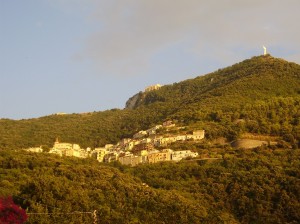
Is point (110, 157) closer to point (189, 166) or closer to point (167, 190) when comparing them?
point (189, 166)

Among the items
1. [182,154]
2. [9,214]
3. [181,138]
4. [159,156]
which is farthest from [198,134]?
[9,214]

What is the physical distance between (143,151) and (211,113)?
1275cm

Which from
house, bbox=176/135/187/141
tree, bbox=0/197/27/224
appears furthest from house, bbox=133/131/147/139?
tree, bbox=0/197/27/224

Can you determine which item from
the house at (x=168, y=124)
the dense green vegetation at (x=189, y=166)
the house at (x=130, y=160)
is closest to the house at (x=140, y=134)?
the house at (x=168, y=124)

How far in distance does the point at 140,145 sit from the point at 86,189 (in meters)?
39.8

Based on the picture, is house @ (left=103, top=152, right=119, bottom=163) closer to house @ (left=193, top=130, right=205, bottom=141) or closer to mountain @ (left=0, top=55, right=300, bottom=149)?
house @ (left=193, top=130, right=205, bottom=141)

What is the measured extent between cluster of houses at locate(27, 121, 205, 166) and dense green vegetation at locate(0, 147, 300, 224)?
225 inches

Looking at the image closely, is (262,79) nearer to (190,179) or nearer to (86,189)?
(190,179)

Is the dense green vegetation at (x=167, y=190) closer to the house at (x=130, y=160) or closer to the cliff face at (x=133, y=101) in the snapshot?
the house at (x=130, y=160)

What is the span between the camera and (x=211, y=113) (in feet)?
235

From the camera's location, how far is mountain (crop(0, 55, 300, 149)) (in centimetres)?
6544

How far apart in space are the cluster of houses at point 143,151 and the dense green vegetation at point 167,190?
5.71 m

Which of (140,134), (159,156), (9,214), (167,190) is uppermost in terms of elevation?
(140,134)

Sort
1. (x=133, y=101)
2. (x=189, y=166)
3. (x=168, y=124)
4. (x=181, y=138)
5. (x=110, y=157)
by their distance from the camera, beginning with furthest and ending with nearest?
(x=133, y=101) < (x=168, y=124) < (x=181, y=138) < (x=110, y=157) < (x=189, y=166)
